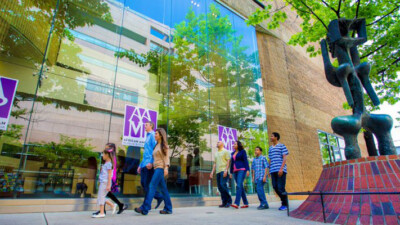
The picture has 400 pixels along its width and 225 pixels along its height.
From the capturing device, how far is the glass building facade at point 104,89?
6.59 metres

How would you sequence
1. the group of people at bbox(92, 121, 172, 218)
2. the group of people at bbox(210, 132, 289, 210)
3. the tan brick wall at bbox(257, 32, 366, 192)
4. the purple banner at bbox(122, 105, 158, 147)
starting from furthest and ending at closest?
the tan brick wall at bbox(257, 32, 366, 192) → the purple banner at bbox(122, 105, 158, 147) → the group of people at bbox(210, 132, 289, 210) → the group of people at bbox(92, 121, 172, 218)

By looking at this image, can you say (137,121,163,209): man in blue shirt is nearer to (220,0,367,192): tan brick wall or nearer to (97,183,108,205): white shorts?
(97,183,108,205): white shorts

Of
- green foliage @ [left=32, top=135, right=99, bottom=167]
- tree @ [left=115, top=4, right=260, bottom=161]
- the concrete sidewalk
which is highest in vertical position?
tree @ [left=115, top=4, right=260, bottom=161]

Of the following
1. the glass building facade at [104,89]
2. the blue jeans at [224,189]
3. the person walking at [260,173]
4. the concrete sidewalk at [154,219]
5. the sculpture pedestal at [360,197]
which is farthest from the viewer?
the glass building facade at [104,89]

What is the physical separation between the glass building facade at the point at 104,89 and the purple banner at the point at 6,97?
9.9 inches

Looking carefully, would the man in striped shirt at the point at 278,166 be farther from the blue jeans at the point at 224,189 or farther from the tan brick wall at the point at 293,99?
the tan brick wall at the point at 293,99

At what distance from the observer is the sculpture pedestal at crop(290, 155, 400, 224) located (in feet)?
9.12

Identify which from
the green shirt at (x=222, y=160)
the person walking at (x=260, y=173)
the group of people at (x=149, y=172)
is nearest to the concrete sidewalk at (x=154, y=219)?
the group of people at (x=149, y=172)

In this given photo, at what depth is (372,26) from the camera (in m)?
10.2

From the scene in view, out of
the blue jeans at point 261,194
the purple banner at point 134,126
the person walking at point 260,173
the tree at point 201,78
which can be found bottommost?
the blue jeans at point 261,194

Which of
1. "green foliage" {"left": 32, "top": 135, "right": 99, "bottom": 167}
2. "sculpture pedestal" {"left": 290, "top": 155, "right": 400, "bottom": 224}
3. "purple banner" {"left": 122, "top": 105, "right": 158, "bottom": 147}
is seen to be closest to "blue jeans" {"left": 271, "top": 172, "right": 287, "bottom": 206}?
"sculpture pedestal" {"left": 290, "top": 155, "right": 400, "bottom": 224}

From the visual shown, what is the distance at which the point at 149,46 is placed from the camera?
934 cm

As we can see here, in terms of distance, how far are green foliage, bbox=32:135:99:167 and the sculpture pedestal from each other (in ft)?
20.9

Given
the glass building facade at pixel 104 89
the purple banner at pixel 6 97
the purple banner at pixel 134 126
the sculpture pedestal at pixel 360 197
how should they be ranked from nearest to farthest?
the sculpture pedestal at pixel 360 197 < the purple banner at pixel 6 97 < the glass building facade at pixel 104 89 < the purple banner at pixel 134 126
